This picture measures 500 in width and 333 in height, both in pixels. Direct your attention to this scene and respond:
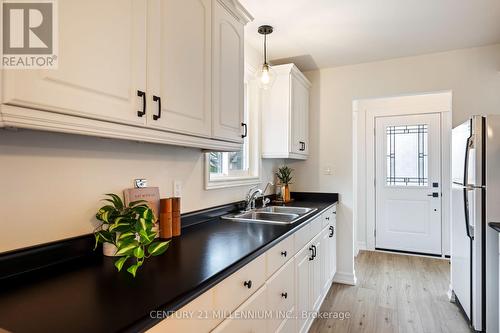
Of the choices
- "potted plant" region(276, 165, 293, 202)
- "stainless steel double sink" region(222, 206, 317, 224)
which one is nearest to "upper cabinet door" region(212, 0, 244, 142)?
"stainless steel double sink" region(222, 206, 317, 224)

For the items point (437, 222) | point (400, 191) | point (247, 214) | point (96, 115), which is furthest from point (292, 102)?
point (437, 222)

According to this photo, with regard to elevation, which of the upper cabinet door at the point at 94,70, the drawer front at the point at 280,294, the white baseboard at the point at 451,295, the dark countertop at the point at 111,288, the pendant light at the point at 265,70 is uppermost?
the pendant light at the point at 265,70

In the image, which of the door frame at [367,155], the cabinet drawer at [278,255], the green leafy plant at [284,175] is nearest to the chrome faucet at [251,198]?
the green leafy plant at [284,175]

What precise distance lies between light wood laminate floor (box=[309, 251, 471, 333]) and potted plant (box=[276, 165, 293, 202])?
108 centimetres

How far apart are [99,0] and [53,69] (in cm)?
31

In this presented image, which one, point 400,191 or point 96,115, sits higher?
point 96,115

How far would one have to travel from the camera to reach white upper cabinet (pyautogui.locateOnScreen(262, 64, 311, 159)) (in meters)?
2.83

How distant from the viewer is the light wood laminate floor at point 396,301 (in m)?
2.35

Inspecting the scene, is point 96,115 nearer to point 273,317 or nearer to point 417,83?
point 273,317

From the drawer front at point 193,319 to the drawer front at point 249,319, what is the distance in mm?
72

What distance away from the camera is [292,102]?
287cm

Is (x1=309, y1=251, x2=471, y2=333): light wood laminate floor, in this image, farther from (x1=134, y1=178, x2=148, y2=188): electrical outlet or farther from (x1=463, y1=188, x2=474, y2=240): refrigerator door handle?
(x1=134, y1=178, x2=148, y2=188): electrical outlet

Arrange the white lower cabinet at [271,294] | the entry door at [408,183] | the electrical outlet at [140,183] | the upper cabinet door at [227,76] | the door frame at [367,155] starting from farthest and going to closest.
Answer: the door frame at [367,155], the entry door at [408,183], the upper cabinet door at [227,76], the electrical outlet at [140,183], the white lower cabinet at [271,294]

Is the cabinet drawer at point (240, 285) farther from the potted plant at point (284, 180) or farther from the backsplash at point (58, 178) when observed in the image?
the potted plant at point (284, 180)
